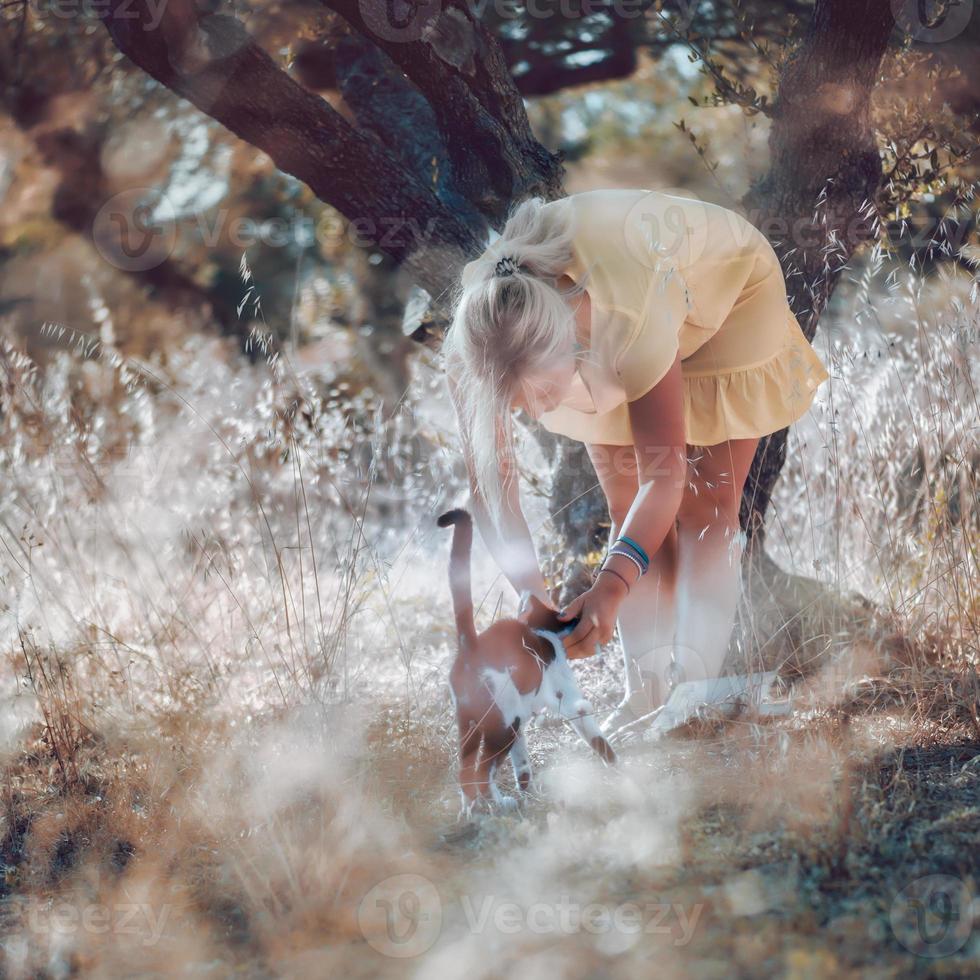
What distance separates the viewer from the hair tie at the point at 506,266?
2.17 metres

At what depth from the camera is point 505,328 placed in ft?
6.93

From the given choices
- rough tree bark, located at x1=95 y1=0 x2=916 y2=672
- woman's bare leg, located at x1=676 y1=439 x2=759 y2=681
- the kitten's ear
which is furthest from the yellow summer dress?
the kitten's ear

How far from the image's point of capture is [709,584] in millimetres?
2654

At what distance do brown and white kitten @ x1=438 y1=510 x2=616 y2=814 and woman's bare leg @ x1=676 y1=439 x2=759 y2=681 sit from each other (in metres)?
0.59

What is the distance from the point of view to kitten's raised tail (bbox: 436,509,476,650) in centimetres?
206

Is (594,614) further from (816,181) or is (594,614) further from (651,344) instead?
(816,181)

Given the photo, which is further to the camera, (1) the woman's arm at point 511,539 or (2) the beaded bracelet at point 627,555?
(1) the woman's arm at point 511,539

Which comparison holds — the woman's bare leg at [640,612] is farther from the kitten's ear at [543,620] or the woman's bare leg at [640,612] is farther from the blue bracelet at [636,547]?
the kitten's ear at [543,620]

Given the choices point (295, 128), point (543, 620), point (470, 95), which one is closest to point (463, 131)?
point (470, 95)

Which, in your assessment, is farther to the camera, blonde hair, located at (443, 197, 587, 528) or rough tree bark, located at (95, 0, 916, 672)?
rough tree bark, located at (95, 0, 916, 672)

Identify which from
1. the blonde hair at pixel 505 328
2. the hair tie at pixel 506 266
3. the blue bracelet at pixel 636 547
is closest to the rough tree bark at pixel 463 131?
the blonde hair at pixel 505 328

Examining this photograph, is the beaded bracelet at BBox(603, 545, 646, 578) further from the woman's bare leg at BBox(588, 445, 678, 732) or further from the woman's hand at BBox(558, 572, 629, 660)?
the woman's bare leg at BBox(588, 445, 678, 732)

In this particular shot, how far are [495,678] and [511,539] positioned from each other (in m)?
0.42

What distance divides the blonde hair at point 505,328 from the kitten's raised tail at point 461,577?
24cm
